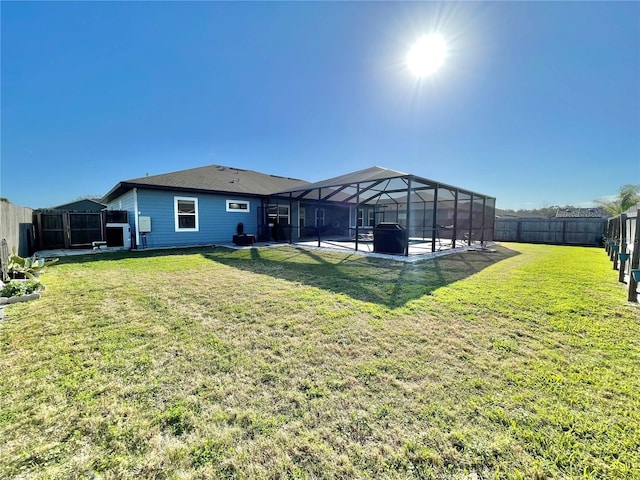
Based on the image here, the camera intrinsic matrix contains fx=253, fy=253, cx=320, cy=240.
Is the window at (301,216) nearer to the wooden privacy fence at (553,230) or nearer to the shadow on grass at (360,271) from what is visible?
the shadow on grass at (360,271)

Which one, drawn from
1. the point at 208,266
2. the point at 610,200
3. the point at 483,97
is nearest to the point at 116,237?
the point at 208,266

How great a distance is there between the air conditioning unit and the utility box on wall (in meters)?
0.85

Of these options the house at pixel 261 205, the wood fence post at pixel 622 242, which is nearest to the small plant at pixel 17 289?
the house at pixel 261 205

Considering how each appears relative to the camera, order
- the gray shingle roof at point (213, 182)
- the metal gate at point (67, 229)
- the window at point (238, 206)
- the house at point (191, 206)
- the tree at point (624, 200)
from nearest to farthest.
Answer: the metal gate at point (67, 229), the house at point (191, 206), the gray shingle roof at point (213, 182), the window at point (238, 206), the tree at point (624, 200)

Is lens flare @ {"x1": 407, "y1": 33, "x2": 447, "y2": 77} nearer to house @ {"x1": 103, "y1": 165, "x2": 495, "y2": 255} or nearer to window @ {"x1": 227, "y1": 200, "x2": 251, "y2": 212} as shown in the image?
house @ {"x1": 103, "y1": 165, "x2": 495, "y2": 255}

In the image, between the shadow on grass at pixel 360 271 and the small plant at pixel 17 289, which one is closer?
the small plant at pixel 17 289

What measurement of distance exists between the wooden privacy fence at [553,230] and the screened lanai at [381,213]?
3.23 m

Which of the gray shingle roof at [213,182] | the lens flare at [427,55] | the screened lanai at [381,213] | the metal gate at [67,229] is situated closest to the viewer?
the lens flare at [427,55]

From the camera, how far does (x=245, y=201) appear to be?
41.4ft

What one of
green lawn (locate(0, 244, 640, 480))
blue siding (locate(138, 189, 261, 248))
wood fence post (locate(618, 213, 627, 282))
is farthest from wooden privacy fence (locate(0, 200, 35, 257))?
wood fence post (locate(618, 213, 627, 282))

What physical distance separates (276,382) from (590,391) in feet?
7.56

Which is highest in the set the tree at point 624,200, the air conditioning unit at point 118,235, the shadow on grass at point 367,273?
the tree at point 624,200

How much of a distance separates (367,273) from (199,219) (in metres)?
8.53

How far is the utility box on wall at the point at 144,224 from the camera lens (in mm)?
9633
